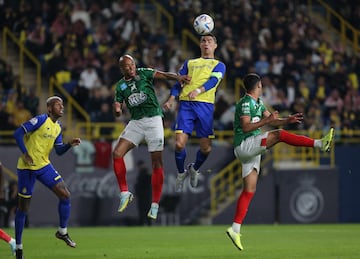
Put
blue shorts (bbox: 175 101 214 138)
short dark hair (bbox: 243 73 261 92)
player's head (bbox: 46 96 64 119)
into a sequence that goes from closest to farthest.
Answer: short dark hair (bbox: 243 73 261 92), player's head (bbox: 46 96 64 119), blue shorts (bbox: 175 101 214 138)

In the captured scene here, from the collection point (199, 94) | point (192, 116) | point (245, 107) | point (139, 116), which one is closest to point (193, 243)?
point (192, 116)

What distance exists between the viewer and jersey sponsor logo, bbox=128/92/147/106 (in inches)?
715

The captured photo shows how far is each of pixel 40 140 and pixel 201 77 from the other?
2.88m

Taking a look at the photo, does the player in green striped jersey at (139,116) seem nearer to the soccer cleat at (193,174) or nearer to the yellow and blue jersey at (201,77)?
the yellow and blue jersey at (201,77)

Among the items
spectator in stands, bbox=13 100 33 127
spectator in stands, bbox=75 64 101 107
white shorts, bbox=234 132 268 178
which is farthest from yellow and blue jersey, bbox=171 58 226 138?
spectator in stands, bbox=75 64 101 107

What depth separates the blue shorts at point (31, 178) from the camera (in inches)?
696

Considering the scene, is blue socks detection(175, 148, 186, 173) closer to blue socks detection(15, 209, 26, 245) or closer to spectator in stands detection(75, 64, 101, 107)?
blue socks detection(15, 209, 26, 245)

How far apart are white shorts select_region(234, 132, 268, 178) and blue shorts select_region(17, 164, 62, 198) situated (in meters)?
3.13

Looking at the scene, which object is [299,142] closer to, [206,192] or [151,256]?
[151,256]

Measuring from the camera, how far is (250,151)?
17.2m

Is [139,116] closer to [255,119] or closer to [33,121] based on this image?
[33,121]

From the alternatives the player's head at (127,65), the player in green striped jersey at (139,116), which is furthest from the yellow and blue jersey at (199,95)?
the player's head at (127,65)

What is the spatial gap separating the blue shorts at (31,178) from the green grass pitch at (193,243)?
1.11 m

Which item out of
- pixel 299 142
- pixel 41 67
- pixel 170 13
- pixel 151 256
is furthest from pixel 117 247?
pixel 170 13
